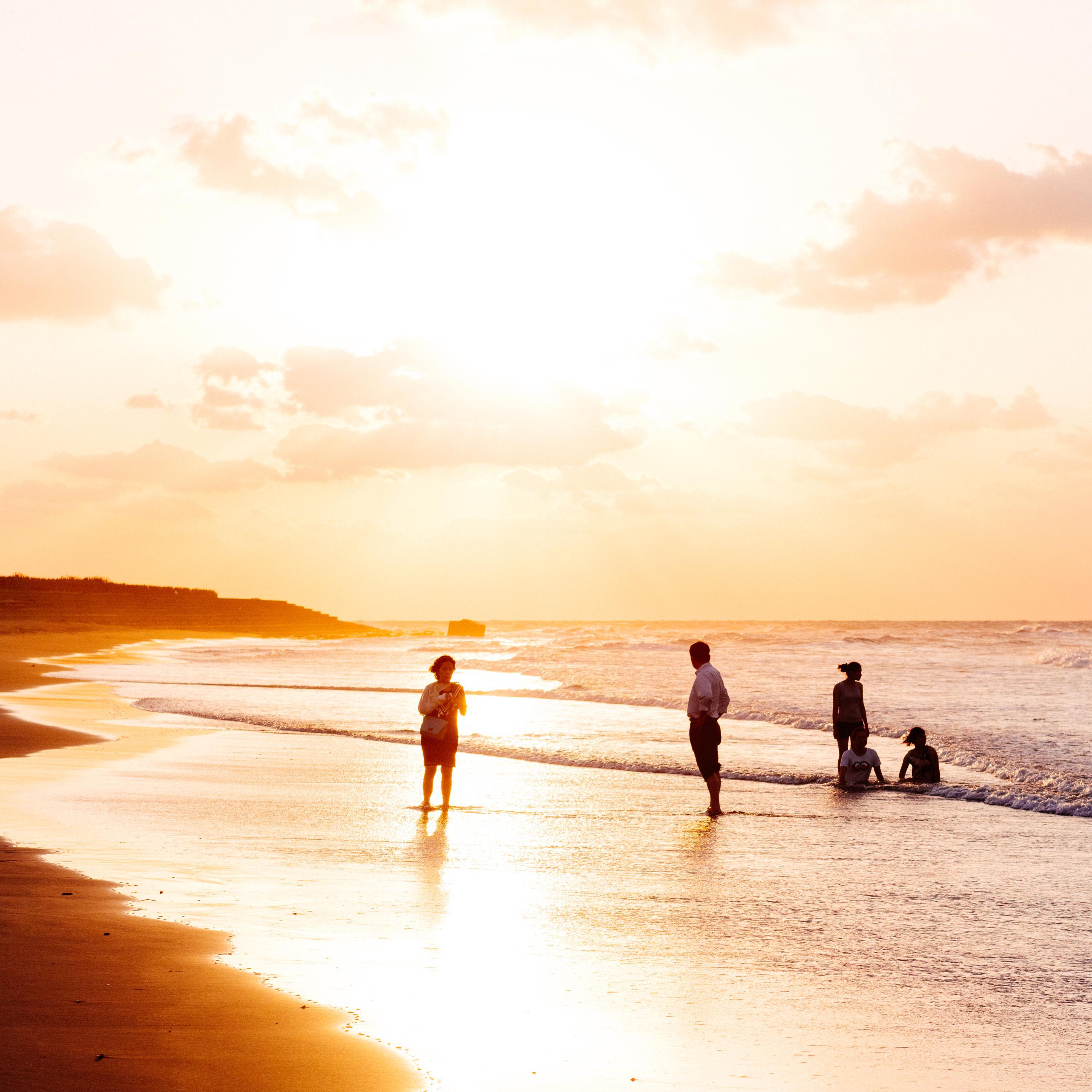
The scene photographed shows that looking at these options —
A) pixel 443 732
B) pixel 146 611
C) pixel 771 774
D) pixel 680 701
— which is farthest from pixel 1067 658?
pixel 146 611

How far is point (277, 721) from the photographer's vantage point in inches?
898

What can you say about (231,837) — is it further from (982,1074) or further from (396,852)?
(982,1074)

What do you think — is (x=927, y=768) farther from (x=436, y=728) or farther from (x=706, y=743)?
(x=436, y=728)

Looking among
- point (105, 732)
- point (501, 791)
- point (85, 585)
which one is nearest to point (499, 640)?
point (85, 585)

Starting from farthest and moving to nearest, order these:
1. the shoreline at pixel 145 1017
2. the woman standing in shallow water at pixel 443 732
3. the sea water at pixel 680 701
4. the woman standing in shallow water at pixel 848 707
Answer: the sea water at pixel 680 701
the woman standing in shallow water at pixel 848 707
the woman standing in shallow water at pixel 443 732
the shoreline at pixel 145 1017

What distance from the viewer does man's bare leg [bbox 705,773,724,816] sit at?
41.0 feet

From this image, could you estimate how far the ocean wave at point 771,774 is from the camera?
1356 centimetres

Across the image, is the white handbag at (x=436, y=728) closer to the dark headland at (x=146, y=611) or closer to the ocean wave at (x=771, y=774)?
the ocean wave at (x=771, y=774)

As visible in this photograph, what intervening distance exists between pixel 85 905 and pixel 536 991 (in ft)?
10.6

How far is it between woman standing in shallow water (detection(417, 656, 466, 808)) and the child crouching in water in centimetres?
604

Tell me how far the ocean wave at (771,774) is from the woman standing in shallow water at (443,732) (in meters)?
4.50

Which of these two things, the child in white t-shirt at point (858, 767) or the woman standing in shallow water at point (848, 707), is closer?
the child in white t-shirt at point (858, 767)

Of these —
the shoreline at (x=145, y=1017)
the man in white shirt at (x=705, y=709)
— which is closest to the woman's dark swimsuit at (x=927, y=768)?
the man in white shirt at (x=705, y=709)

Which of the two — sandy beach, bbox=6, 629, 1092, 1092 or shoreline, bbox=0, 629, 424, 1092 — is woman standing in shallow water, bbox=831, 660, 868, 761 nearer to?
sandy beach, bbox=6, 629, 1092, 1092
